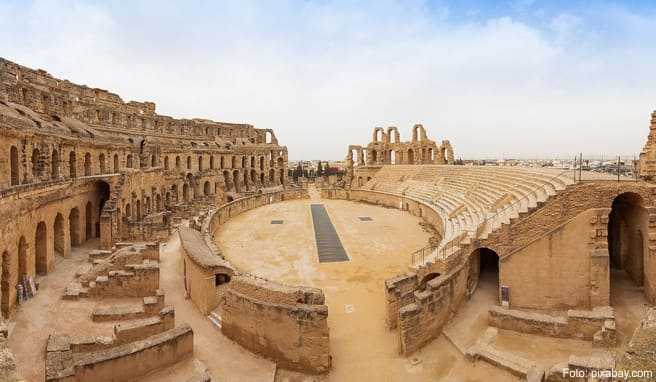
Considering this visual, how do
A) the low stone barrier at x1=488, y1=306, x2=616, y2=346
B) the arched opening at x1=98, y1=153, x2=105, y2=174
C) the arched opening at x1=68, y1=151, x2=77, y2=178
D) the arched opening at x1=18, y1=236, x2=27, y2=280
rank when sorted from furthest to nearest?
the arched opening at x1=98, y1=153, x2=105, y2=174
the arched opening at x1=68, y1=151, x2=77, y2=178
the arched opening at x1=18, y1=236, x2=27, y2=280
the low stone barrier at x1=488, y1=306, x2=616, y2=346

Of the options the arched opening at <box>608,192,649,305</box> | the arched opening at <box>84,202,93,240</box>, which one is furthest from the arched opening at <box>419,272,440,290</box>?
the arched opening at <box>84,202,93,240</box>

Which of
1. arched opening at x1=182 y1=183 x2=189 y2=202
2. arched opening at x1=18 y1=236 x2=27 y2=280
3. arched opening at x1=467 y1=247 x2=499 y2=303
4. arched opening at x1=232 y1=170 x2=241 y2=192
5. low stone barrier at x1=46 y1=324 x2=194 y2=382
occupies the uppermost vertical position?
arched opening at x1=232 y1=170 x2=241 y2=192

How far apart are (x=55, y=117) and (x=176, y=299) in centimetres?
1876

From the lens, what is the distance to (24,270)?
12898mm

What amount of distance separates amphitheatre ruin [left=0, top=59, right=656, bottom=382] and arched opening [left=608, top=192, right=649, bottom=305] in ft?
0.22

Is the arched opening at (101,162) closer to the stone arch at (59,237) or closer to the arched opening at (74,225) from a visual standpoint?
the arched opening at (74,225)

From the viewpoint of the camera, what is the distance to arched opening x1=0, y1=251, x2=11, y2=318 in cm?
1075

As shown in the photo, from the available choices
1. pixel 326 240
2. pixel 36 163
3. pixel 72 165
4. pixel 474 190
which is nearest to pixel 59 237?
pixel 36 163

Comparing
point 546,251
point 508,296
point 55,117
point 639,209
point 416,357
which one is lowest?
point 416,357

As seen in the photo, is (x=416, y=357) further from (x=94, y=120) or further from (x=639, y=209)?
(x=94, y=120)

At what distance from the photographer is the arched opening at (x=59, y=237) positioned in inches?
672

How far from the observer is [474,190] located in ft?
76.5

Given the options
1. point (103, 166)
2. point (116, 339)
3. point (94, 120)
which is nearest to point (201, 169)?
point (94, 120)

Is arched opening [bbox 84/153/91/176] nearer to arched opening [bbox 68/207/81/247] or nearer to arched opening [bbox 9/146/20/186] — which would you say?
arched opening [bbox 68/207/81/247]
